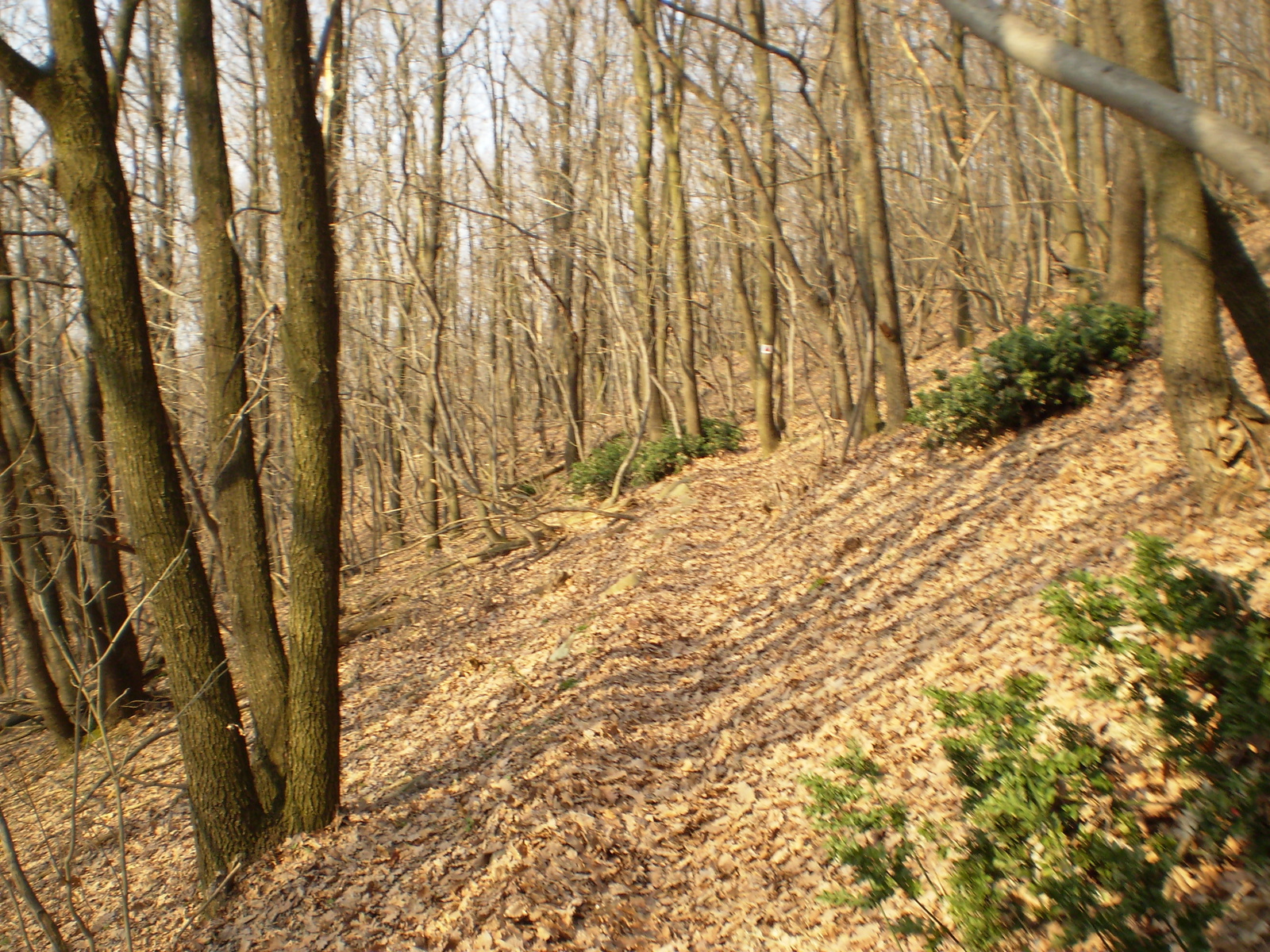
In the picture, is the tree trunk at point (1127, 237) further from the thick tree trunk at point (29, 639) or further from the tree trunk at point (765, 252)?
the thick tree trunk at point (29, 639)

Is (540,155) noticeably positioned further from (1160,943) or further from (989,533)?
(1160,943)

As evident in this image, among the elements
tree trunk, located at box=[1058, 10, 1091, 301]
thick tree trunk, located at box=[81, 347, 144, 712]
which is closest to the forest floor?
thick tree trunk, located at box=[81, 347, 144, 712]

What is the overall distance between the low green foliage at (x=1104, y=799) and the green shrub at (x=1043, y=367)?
654 centimetres

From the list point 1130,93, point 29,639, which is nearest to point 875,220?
point 1130,93

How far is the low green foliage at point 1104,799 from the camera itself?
8.33 feet

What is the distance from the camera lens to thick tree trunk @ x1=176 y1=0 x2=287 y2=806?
586cm

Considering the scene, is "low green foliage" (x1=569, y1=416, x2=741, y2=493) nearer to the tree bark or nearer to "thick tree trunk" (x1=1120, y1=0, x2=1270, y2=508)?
"thick tree trunk" (x1=1120, y1=0, x2=1270, y2=508)

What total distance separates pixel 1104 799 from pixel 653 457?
11.9 m

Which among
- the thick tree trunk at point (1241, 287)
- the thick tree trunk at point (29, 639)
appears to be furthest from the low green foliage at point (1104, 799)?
the thick tree trunk at point (29, 639)

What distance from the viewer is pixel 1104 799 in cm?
334

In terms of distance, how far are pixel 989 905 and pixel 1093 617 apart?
1.23 m

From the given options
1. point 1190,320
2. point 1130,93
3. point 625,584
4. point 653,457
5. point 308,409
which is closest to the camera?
point 1130,93

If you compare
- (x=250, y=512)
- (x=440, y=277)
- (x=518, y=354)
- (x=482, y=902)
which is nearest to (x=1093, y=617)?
(x=482, y=902)

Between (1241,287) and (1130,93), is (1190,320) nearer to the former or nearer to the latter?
(1241,287)
